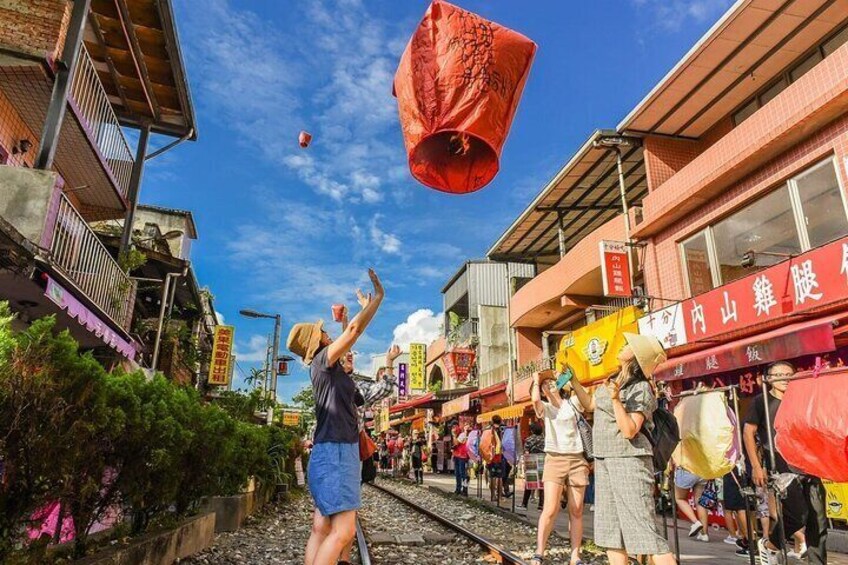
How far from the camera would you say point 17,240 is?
6.27 metres

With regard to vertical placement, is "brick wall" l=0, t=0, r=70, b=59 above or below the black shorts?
above

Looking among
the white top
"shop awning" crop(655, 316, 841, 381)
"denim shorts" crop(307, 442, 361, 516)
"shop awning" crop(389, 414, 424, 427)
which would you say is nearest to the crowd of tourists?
"denim shorts" crop(307, 442, 361, 516)

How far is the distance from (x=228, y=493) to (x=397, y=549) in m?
2.43

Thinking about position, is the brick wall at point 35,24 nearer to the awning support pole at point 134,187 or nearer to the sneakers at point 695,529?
the awning support pole at point 134,187

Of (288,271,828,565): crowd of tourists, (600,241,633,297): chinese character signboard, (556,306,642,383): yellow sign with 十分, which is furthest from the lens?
(556,306,642,383): yellow sign with 十分

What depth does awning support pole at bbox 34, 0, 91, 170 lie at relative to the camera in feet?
26.2

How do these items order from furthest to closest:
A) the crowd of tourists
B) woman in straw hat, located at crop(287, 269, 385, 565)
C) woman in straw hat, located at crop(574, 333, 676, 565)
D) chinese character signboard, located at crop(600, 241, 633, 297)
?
chinese character signboard, located at crop(600, 241, 633, 297)
woman in straw hat, located at crop(574, 333, 676, 565)
the crowd of tourists
woman in straw hat, located at crop(287, 269, 385, 565)

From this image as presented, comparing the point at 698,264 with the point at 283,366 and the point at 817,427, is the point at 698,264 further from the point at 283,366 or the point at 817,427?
the point at 283,366

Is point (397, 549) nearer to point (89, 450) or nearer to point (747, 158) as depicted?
point (89, 450)

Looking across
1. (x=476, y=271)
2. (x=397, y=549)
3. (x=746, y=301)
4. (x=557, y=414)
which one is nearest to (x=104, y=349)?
(x=397, y=549)

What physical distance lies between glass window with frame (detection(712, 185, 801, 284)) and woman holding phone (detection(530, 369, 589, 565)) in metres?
6.10

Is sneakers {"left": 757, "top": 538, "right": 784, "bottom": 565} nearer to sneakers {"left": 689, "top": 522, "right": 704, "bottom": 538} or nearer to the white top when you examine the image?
the white top

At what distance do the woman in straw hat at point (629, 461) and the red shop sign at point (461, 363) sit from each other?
80.7 ft

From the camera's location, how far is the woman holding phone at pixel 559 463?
512 cm
